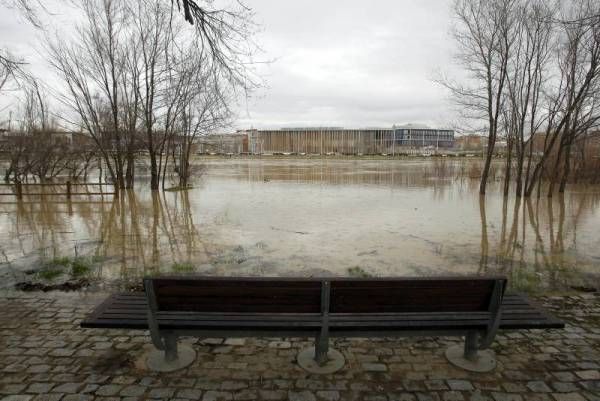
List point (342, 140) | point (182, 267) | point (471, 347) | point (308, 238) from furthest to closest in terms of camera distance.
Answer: point (342, 140) → point (308, 238) → point (182, 267) → point (471, 347)

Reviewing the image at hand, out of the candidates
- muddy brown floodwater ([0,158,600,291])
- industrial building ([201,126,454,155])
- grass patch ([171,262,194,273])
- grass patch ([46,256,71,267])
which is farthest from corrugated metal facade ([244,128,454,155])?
grass patch ([171,262,194,273])

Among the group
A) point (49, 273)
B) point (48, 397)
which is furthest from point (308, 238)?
point (48, 397)

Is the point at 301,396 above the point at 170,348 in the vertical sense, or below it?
below

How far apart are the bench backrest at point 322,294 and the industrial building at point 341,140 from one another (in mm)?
136108

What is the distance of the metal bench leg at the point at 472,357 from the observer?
11.0 ft

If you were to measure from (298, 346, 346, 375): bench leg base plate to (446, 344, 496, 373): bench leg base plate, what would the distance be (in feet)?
3.28

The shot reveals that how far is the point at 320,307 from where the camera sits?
3068 millimetres

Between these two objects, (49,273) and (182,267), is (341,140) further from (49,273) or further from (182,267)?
(49,273)

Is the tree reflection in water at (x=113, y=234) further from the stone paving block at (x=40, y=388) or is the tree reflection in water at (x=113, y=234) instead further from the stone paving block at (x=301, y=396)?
the stone paving block at (x=301, y=396)

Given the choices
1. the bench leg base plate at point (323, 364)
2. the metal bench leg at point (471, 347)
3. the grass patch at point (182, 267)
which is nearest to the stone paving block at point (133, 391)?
the bench leg base plate at point (323, 364)

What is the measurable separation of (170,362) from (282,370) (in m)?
1.00

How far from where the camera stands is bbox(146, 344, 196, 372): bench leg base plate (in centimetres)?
332

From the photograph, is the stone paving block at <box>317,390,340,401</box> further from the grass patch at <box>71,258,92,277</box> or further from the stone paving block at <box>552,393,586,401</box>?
the grass patch at <box>71,258,92,277</box>

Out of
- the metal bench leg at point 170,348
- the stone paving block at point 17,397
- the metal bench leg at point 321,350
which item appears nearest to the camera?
the stone paving block at point 17,397
